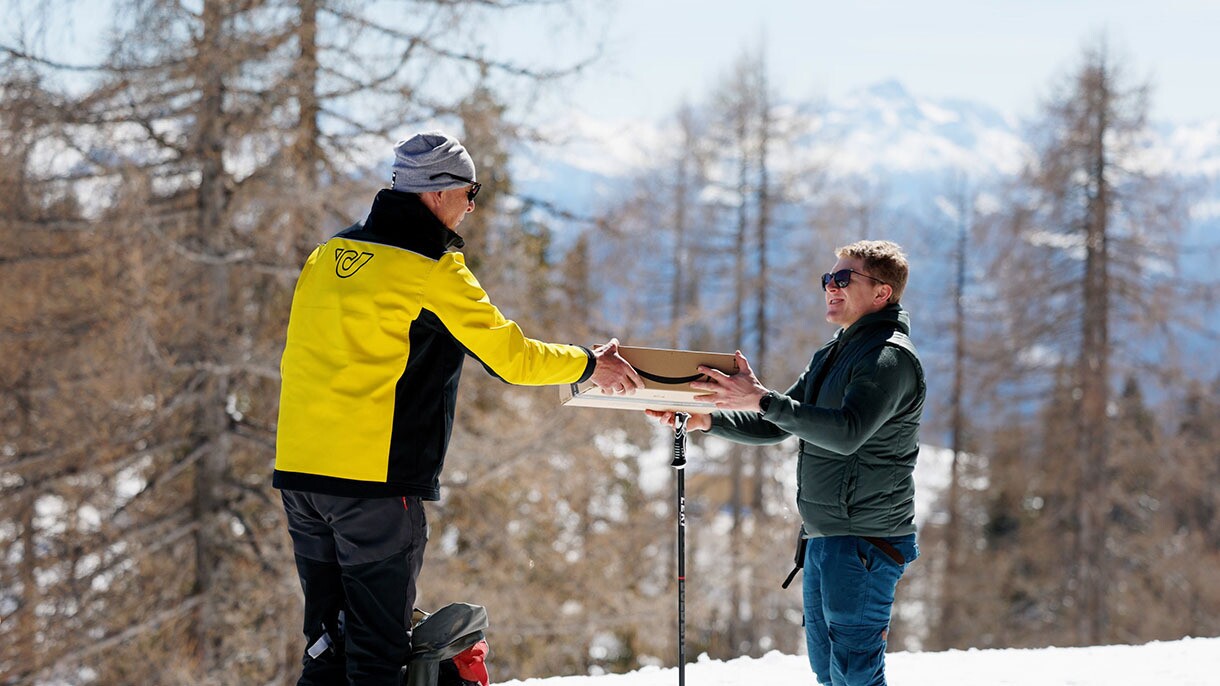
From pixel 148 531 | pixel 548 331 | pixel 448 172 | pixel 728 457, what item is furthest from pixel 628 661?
pixel 448 172

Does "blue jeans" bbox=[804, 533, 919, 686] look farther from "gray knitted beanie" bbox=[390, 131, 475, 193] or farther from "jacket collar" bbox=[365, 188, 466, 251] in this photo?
"gray knitted beanie" bbox=[390, 131, 475, 193]

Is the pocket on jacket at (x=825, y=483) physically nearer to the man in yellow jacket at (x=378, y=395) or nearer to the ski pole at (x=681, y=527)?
the ski pole at (x=681, y=527)

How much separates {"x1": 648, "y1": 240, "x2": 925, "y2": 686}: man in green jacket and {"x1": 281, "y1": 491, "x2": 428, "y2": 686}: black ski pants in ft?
3.49

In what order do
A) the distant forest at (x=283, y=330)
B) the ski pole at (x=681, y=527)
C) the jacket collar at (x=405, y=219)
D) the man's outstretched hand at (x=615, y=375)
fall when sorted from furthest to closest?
the distant forest at (x=283, y=330) → the ski pole at (x=681, y=527) → the man's outstretched hand at (x=615, y=375) → the jacket collar at (x=405, y=219)

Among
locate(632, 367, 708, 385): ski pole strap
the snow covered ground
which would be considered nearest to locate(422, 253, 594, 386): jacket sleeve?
locate(632, 367, 708, 385): ski pole strap

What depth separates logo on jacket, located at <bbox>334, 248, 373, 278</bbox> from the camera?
317 cm

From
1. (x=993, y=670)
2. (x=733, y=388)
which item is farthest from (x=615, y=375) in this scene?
(x=993, y=670)

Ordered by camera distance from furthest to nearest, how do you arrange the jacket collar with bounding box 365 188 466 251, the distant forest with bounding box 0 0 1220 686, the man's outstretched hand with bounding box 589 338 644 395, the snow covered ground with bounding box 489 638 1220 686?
the distant forest with bounding box 0 0 1220 686, the snow covered ground with bounding box 489 638 1220 686, the man's outstretched hand with bounding box 589 338 644 395, the jacket collar with bounding box 365 188 466 251

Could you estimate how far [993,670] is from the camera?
225 inches

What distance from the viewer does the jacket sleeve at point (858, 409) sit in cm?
337

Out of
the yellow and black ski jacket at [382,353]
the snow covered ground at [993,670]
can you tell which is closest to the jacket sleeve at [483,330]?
the yellow and black ski jacket at [382,353]

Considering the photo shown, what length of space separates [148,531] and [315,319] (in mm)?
7829

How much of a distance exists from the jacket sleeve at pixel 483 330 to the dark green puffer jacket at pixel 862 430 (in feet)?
2.33

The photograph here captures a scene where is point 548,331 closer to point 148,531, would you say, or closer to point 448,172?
point 148,531
